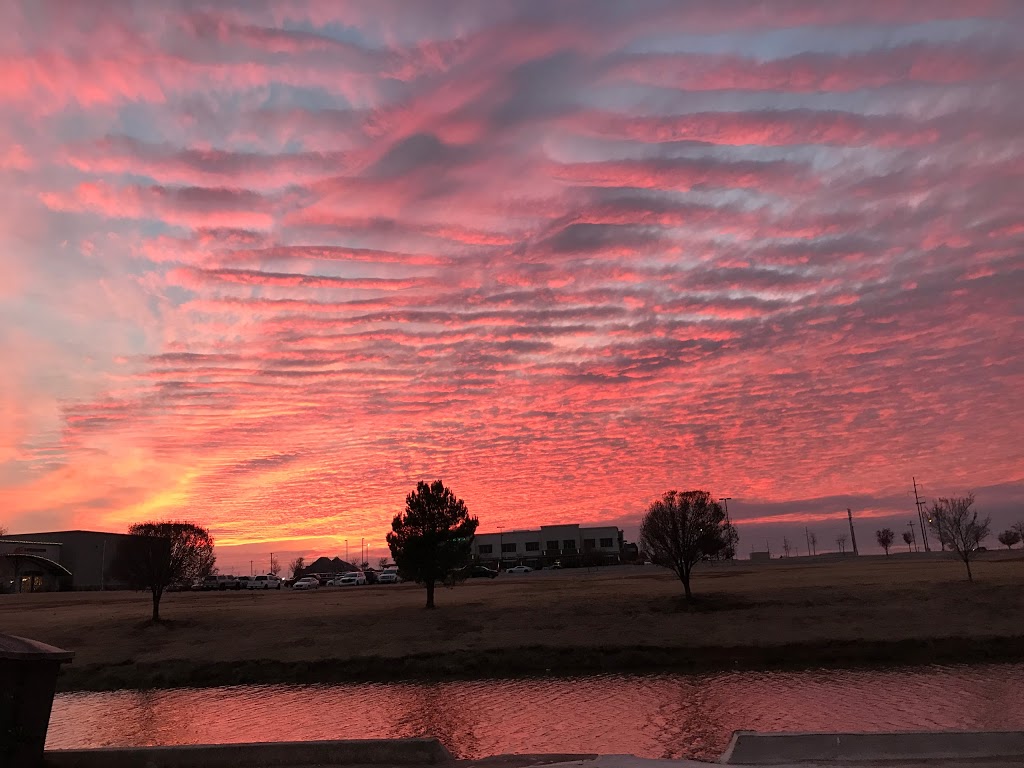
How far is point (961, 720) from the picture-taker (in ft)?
65.4

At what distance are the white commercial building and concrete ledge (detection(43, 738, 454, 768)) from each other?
163 meters

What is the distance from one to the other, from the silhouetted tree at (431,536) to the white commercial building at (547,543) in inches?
4962

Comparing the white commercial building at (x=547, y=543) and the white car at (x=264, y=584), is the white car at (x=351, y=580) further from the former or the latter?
the white commercial building at (x=547, y=543)

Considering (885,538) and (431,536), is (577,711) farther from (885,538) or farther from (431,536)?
(885,538)

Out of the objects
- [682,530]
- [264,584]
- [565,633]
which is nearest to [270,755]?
[565,633]

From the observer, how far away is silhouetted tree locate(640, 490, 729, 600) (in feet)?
152

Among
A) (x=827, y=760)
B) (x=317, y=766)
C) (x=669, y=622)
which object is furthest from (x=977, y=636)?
(x=317, y=766)

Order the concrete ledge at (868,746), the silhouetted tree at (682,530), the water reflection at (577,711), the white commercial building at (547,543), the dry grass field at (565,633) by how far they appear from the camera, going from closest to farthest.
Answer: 1. the concrete ledge at (868,746)
2. the water reflection at (577,711)
3. the dry grass field at (565,633)
4. the silhouetted tree at (682,530)
5. the white commercial building at (547,543)

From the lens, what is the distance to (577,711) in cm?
2416

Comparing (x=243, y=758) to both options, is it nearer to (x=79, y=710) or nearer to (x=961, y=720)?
(x=961, y=720)

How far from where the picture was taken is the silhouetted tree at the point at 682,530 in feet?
152

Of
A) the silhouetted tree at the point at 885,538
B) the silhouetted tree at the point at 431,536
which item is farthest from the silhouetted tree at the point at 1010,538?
the silhouetted tree at the point at 431,536

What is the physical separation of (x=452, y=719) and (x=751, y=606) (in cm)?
2254

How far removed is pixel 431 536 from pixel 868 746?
132 feet
